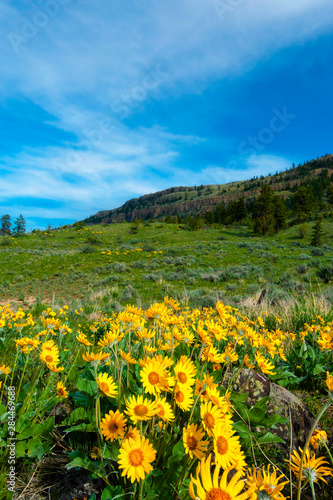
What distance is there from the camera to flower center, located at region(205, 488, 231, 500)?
2.08 ft

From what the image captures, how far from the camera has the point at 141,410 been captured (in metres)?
0.91

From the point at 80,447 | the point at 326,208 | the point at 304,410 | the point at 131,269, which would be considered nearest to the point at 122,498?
the point at 80,447

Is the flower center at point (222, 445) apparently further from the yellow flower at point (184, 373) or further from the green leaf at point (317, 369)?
the green leaf at point (317, 369)

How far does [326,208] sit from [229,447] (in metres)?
66.2

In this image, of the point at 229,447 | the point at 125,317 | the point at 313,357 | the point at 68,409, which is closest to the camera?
the point at 229,447

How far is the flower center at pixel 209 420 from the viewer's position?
2.99 feet

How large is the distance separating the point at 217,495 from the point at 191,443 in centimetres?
25

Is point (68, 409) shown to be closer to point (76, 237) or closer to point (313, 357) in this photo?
point (313, 357)

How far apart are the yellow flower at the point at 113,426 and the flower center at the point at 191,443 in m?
0.27

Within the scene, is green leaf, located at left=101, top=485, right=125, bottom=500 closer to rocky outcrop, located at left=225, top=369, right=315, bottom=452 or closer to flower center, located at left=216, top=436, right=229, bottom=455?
flower center, located at left=216, top=436, right=229, bottom=455

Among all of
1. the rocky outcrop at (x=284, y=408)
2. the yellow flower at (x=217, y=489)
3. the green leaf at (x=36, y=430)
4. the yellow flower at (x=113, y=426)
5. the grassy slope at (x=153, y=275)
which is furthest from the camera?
the grassy slope at (x=153, y=275)

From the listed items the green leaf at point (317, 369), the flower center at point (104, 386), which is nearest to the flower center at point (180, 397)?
the flower center at point (104, 386)

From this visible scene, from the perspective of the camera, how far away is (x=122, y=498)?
1029mm
